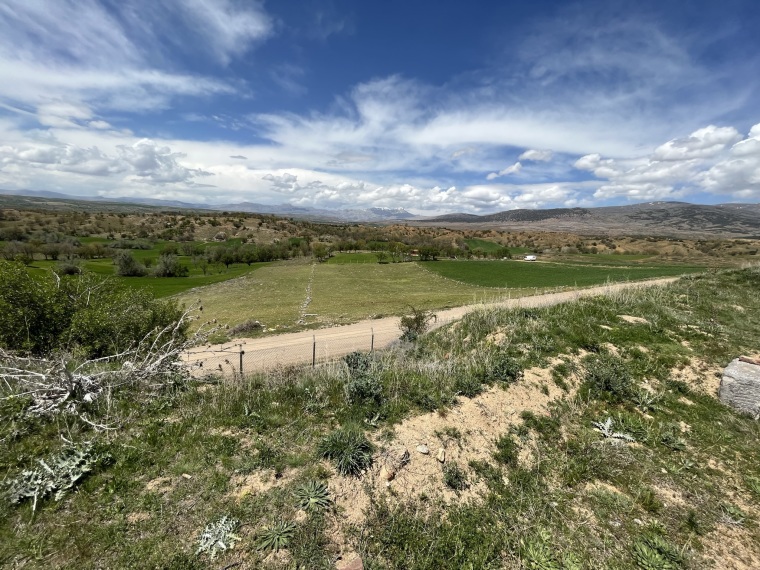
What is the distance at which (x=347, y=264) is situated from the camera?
77.1m

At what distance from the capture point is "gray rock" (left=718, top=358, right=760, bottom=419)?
8477mm

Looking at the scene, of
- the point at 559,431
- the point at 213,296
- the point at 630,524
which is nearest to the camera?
the point at 630,524

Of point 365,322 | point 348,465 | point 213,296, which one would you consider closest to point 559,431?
point 348,465

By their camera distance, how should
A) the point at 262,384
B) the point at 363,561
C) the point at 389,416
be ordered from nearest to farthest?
the point at 363,561 < the point at 389,416 < the point at 262,384

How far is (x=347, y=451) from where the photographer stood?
231 inches

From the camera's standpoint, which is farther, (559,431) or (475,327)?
(475,327)

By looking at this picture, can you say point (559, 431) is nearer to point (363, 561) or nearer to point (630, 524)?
point (630, 524)

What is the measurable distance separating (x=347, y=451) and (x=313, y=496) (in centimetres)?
92

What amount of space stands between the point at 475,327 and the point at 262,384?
868cm

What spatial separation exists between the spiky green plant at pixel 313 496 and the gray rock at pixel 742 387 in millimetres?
10732

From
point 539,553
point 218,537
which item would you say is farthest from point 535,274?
point 218,537

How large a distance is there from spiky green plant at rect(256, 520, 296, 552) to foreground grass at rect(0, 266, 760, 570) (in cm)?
4

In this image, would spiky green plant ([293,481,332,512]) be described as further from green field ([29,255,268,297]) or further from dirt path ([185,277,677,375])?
green field ([29,255,268,297])

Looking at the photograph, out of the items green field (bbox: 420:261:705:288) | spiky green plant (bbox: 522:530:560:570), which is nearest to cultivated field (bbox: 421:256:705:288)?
green field (bbox: 420:261:705:288)
